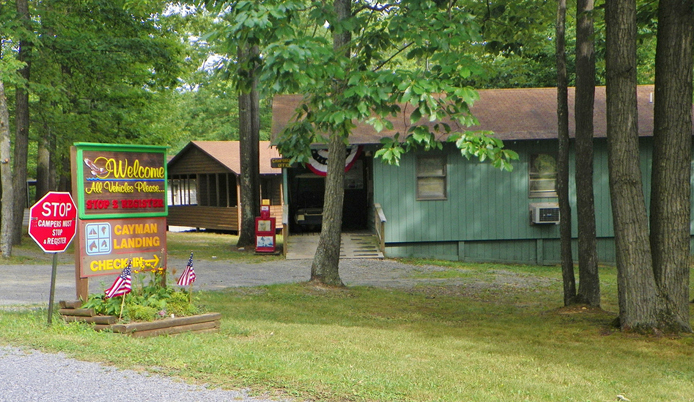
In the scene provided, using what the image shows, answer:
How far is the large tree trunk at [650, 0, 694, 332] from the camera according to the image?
28.5 ft

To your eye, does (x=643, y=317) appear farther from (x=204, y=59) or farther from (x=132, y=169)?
(x=204, y=59)

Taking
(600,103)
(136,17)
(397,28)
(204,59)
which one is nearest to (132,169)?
(397,28)

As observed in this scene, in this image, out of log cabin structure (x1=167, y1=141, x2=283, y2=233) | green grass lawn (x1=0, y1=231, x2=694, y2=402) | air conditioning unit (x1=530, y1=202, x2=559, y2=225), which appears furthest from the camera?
log cabin structure (x1=167, y1=141, x2=283, y2=233)

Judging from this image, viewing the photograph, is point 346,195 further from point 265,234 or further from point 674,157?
point 674,157

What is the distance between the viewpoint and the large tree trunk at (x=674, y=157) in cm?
868

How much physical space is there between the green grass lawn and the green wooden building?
327 inches

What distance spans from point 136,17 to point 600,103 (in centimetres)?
1450

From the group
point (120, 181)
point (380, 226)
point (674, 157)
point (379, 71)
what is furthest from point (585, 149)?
point (380, 226)

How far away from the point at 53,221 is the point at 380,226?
41.0 feet

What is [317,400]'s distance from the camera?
5.29m

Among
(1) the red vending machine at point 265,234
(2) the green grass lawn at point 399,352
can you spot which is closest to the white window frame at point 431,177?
(1) the red vending machine at point 265,234

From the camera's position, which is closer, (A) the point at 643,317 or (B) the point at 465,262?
(A) the point at 643,317

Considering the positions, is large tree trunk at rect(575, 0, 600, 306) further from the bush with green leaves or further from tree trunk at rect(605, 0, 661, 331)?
the bush with green leaves

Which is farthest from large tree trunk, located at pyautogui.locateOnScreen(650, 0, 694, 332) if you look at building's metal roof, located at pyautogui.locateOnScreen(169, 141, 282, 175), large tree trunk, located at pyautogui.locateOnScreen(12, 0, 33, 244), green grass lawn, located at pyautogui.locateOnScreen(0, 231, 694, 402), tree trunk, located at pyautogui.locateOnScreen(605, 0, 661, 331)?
building's metal roof, located at pyautogui.locateOnScreen(169, 141, 282, 175)
